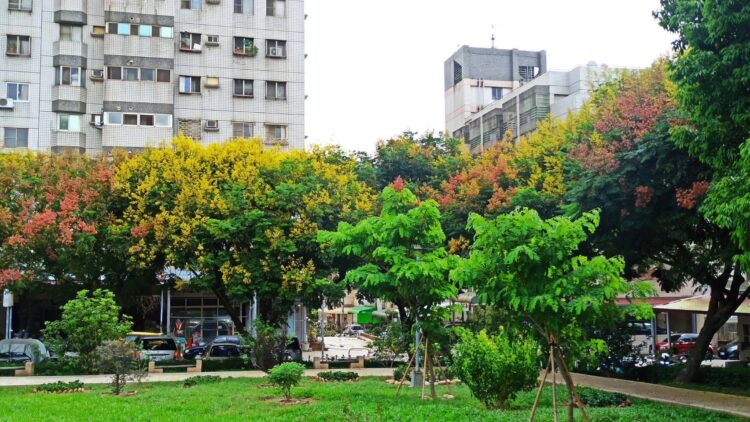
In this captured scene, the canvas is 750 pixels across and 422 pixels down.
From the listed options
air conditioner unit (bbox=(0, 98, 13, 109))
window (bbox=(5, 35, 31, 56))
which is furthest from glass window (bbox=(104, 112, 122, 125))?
window (bbox=(5, 35, 31, 56))

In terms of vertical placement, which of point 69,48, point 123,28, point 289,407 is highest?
point 123,28

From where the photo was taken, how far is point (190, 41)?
39938 mm

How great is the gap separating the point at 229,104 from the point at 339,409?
28774 millimetres

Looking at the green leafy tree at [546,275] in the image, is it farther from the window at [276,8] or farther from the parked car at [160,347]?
the window at [276,8]

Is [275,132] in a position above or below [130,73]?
below

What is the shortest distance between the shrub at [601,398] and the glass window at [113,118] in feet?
92.4

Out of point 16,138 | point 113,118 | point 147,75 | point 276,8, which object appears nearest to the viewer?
point 113,118

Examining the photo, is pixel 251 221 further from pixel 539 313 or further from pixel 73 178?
pixel 539 313

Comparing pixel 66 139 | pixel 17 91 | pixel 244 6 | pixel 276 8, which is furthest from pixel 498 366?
pixel 17 91

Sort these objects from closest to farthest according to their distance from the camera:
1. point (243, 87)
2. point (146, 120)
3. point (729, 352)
A: point (729, 352) < point (146, 120) < point (243, 87)

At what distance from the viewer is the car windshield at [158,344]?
1088 inches

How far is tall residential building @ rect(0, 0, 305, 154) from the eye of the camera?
3791 cm

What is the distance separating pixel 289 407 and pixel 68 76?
29.2 meters

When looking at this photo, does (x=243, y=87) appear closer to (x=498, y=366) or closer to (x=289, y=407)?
(x=289, y=407)
